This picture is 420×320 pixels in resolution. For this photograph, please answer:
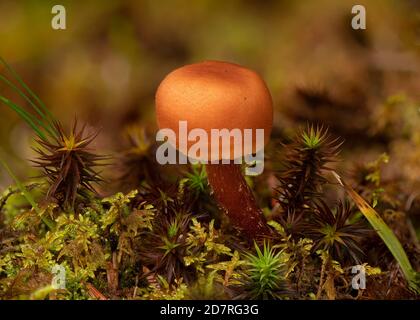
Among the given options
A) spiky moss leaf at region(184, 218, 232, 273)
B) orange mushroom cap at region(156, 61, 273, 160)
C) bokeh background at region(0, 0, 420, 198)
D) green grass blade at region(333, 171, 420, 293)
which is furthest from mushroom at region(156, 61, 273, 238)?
bokeh background at region(0, 0, 420, 198)

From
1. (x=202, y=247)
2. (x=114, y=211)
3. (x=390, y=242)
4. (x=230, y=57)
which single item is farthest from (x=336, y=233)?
(x=230, y=57)

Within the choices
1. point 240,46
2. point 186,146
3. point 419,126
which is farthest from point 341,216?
point 240,46

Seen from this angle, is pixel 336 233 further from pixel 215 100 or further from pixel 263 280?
pixel 215 100

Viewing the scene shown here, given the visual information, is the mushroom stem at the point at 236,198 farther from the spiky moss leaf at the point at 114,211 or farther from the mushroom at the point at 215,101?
the spiky moss leaf at the point at 114,211

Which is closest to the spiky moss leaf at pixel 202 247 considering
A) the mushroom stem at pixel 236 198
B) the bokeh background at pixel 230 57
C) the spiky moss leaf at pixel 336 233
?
the mushroom stem at pixel 236 198

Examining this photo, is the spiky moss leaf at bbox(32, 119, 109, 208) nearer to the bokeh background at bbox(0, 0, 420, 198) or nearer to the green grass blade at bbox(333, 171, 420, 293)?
the green grass blade at bbox(333, 171, 420, 293)

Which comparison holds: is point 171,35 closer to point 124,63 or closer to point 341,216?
point 124,63
